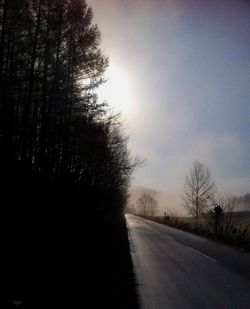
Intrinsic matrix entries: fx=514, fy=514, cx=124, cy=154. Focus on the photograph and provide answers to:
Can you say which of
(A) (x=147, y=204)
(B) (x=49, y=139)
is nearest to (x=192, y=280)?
(B) (x=49, y=139)

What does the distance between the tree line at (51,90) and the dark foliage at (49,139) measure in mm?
36

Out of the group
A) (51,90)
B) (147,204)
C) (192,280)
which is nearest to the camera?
(192,280)

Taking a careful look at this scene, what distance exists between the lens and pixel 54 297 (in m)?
8.12

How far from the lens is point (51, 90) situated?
18.7 meters

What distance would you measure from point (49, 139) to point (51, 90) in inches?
71.8

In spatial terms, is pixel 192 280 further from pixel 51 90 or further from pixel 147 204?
pixel 147 204

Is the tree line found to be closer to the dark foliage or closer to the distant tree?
the dark foliage

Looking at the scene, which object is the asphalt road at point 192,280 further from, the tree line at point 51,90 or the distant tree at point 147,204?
the distant tree at point 147,204

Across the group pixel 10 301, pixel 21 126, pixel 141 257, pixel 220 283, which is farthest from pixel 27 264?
pixel 141 257

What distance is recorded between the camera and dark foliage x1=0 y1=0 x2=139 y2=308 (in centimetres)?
932

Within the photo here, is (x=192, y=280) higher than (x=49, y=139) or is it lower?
lower

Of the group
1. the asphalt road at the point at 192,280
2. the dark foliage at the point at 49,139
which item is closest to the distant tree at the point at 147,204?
the dark foliage at the point at 49,139

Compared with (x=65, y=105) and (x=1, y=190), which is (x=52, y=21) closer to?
(x=65, y=105)

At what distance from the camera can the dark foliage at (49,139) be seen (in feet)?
30.6
